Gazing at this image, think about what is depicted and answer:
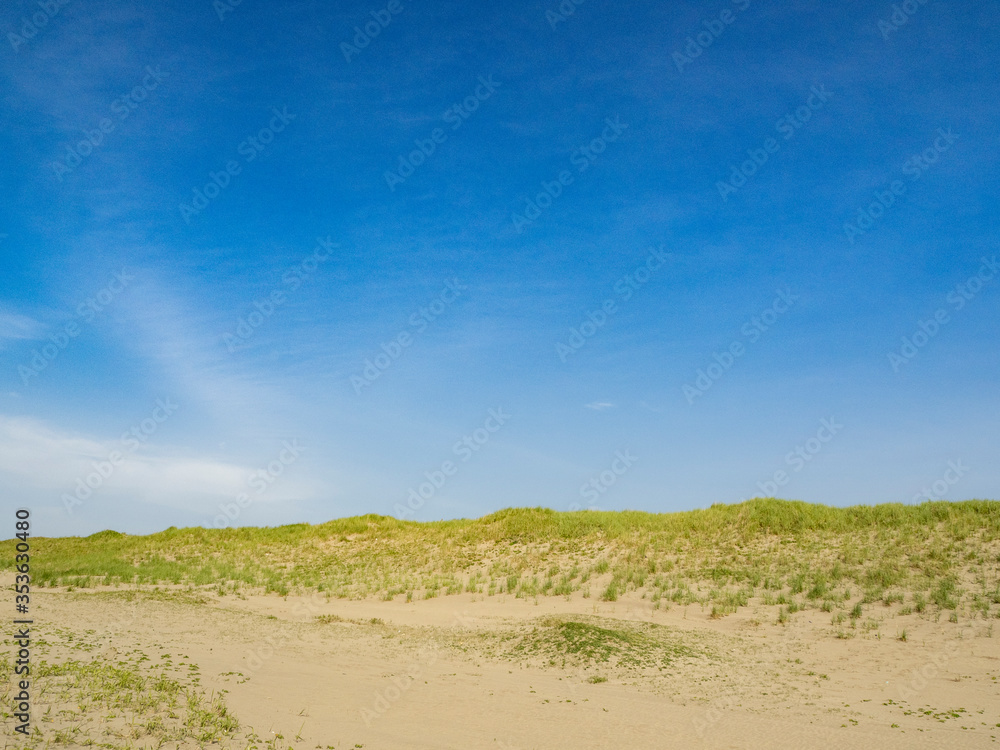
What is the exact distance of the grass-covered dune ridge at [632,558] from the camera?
23.0 meters

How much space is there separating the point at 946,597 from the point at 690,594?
7.76m

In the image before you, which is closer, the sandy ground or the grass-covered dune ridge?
the sandy ground

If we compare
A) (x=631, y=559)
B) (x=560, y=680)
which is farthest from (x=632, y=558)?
(x=560, y=680)

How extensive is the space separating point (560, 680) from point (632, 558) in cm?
1693

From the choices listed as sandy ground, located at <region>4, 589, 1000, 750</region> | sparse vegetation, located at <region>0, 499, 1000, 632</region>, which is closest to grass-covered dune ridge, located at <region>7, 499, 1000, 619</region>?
sparse vegetation, located at <region>0, 499, 1000, 632</region>

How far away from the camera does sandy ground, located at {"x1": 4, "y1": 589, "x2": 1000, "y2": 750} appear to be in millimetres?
10711

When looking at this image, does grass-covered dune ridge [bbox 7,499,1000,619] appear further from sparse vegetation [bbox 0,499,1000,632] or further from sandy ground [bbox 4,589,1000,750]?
sandy ground [bbox 4,589,1000,750]

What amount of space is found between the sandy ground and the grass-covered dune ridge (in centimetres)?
277

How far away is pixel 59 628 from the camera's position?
52.3ft

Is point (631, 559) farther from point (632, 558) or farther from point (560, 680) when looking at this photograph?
point (560, 680)

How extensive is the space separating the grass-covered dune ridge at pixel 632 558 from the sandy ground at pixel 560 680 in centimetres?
277

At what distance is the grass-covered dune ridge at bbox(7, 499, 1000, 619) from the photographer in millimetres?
23016

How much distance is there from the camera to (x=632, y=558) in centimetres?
3027

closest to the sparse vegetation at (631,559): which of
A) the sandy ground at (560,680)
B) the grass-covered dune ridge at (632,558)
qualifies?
the grass-covered dune ridge at (632,558)
